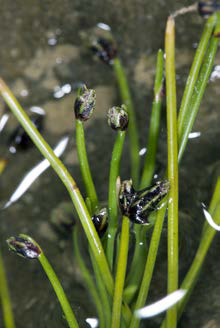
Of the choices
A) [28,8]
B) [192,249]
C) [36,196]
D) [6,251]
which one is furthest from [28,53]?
[192,249]

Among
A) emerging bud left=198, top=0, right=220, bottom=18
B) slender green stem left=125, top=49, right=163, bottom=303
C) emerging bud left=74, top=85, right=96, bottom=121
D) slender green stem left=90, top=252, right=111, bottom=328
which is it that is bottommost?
slender green stem left=90, top=252, right=111, bottom=328

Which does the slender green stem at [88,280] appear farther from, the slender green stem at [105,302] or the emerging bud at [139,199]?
the emerging bud at [139,199]

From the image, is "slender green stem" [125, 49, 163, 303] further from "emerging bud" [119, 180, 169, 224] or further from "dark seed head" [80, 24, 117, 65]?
"dark seed head" [80, 24, 117, 65]

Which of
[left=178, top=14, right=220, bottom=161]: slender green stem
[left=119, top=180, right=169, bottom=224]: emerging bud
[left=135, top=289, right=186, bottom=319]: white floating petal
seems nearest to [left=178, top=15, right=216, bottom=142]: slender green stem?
[left=178, top=14, right=220, bottom=161]: slender green stem

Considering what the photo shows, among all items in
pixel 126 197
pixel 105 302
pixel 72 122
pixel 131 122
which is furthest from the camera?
pixel 72 122

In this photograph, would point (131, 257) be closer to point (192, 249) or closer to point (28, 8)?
point (192, 249)

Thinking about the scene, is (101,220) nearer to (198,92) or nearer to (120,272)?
(120,272)

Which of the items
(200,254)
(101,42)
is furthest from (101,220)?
(101,42)
